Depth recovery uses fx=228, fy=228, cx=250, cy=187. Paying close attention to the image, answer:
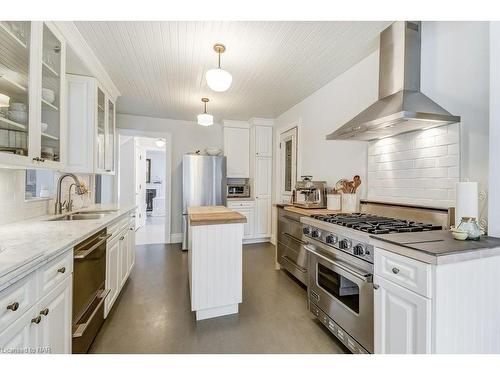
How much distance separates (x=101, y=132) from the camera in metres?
2.89

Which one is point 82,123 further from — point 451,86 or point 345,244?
point 451,86

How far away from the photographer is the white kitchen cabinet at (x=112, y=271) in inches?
77.0

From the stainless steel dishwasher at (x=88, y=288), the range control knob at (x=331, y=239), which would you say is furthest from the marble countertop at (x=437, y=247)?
the stainless steel dishwasher at (x=88, y=288)

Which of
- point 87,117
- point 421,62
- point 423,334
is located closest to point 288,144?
point 421,62

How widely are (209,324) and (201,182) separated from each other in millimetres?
2671

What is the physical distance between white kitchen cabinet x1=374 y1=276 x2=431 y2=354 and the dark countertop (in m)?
0.23

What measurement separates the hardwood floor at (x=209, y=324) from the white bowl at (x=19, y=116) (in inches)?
64.7

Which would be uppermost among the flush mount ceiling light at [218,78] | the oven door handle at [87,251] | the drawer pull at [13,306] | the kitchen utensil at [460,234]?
the flush mount ceiling light at [218,78]

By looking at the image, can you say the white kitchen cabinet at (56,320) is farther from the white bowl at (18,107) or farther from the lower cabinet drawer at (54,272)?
the white bowl at (18,107)

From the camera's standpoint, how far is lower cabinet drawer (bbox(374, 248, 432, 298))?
3.49 ft

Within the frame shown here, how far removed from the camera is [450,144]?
1.65 meters

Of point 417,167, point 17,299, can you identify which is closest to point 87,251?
point 17,299
